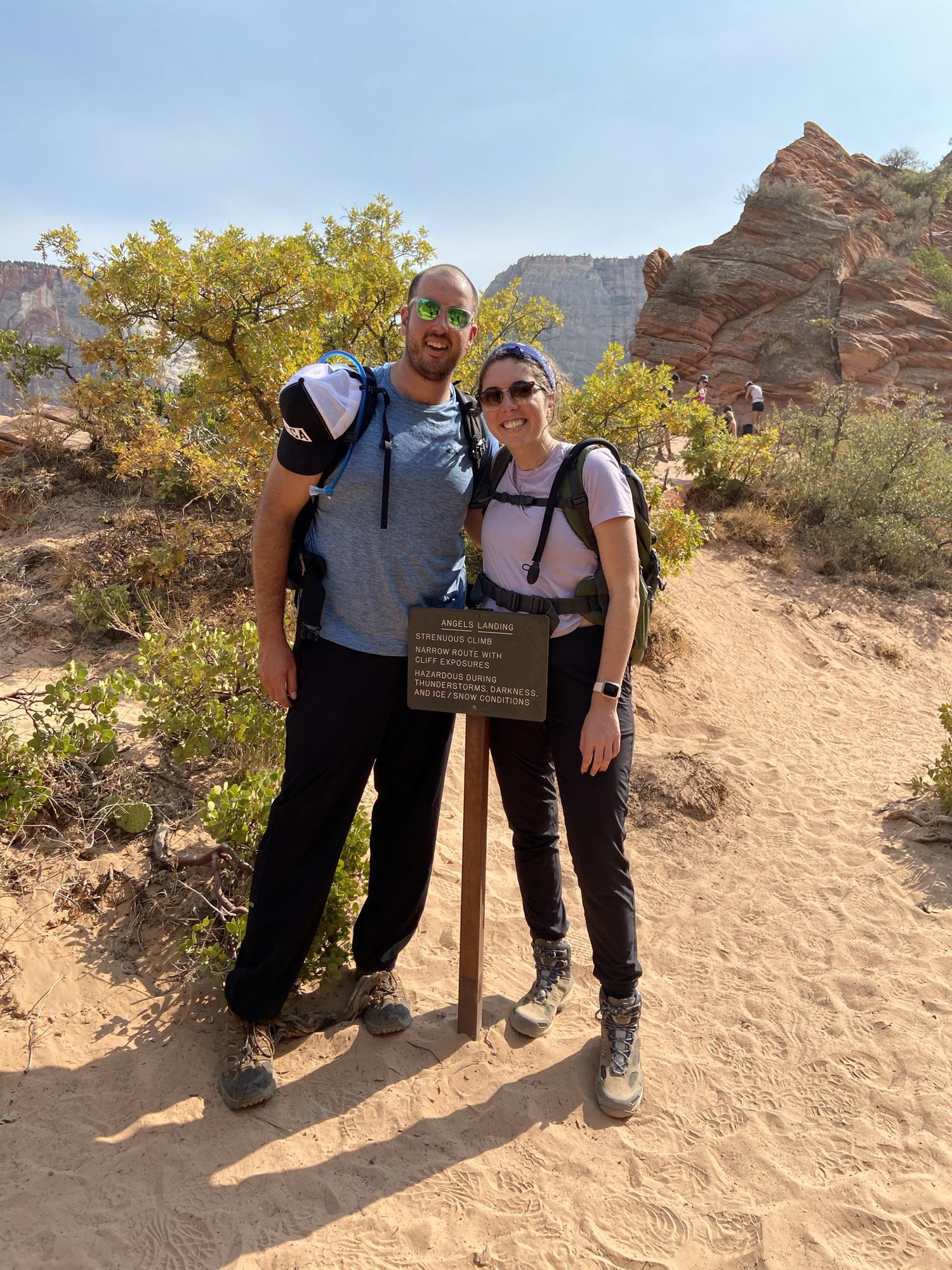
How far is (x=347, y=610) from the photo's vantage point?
2.22 metres

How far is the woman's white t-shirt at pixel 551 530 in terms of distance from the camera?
2.14m

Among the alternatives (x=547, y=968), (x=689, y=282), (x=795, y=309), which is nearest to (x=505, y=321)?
(x=547, y=968)

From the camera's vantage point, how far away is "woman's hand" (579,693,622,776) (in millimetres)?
2174

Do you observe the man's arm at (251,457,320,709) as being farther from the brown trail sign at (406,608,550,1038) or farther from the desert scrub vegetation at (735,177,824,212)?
the desert scrub vegetation at (735,177,824,212)

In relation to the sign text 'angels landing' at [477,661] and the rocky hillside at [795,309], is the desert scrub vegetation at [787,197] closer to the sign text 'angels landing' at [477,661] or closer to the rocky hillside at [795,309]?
the rocky hillside at [795,309]

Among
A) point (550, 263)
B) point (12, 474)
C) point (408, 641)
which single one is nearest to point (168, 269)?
point (12, 474)

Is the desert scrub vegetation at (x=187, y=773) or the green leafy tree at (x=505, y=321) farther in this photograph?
the green leafy tree at (x=505, y=321)

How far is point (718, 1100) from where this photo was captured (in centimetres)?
258

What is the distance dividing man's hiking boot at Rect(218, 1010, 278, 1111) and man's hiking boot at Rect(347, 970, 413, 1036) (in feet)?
1.10

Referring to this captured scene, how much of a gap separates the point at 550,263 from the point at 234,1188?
263ft

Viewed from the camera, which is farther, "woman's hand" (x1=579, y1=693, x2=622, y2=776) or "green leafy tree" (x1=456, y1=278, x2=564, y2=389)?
"green leafy tree" (x1=456, y1=278, x2=564, y2=389)

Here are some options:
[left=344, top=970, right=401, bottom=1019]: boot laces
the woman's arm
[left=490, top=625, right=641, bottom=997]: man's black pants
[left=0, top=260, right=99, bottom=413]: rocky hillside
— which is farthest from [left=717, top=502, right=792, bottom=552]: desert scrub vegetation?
[left=0, top=260, right=99, bottom=413]: rocky hillside

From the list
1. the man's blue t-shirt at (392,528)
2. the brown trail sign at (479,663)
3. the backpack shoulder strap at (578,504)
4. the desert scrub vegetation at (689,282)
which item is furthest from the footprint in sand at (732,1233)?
the desert scrub vegetation at (689,282)

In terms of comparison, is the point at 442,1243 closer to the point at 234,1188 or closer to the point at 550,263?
the point at 234,1188
